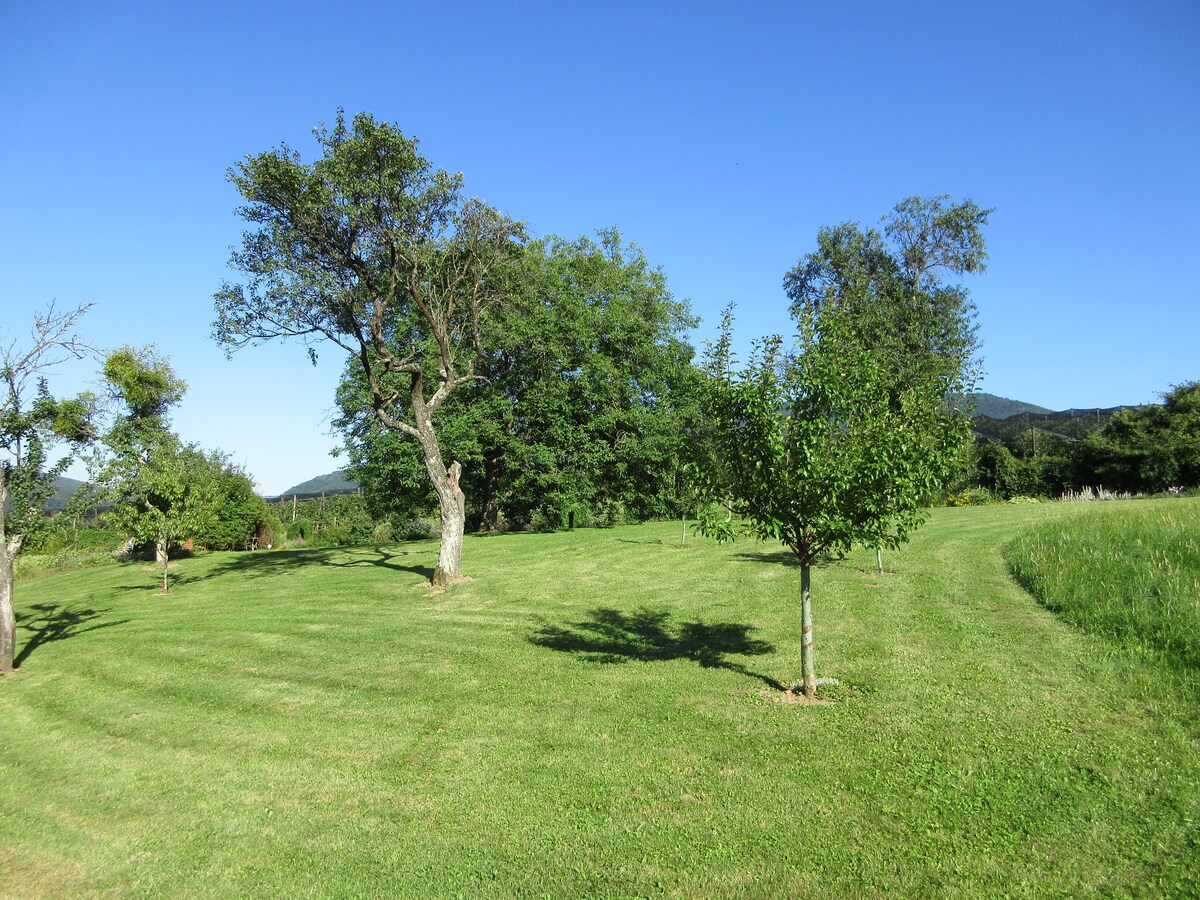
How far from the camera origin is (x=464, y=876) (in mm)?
5316

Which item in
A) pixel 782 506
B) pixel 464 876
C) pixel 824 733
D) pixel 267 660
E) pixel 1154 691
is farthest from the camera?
pixel 267 660

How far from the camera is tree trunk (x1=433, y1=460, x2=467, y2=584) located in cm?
1945

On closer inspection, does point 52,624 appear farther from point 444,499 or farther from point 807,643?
point 807,643

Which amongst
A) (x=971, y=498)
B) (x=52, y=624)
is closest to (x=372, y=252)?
(x=52, y=624)

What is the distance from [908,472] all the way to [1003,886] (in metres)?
4.67

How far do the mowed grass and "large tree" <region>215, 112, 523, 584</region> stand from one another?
24.9ft

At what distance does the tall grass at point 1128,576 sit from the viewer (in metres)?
10.0

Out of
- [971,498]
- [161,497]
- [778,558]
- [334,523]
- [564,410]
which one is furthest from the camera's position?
[334,523]

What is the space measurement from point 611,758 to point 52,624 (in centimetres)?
1775

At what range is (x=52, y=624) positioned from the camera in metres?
17.5

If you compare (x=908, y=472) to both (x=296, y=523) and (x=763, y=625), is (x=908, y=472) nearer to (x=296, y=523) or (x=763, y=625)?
(x=763, y=625)

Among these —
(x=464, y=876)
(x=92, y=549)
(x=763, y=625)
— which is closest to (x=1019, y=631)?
(x=763, y=625)

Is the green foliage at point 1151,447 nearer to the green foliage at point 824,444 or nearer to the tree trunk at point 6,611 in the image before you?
the green foliage at point 824,444

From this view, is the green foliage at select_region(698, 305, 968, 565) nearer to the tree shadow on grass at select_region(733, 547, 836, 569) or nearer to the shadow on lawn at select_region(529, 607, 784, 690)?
the shadow on lawn at select_region(529, 607, 784, 690)
